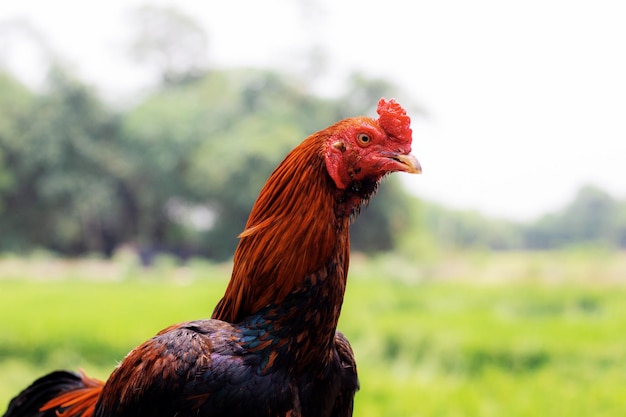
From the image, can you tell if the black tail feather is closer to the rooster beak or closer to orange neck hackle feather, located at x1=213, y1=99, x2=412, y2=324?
orange neck hackle feather, located at x1=213, y1=99, x2=412, y2=324

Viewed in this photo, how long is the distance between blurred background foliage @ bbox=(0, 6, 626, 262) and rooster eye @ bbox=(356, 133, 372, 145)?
698cm

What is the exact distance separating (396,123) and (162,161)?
28.2ft

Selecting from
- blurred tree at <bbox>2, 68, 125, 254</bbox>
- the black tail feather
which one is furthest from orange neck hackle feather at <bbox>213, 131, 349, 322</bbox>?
blurred tree at <bbox>2, 68, 125, 254</bbox>

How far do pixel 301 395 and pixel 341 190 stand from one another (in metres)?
0.52

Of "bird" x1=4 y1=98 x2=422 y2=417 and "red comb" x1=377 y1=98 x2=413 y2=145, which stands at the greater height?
"red comb" x1=377 y1=98 x2=413 y2=145

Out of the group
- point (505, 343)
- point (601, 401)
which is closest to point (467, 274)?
point (505, 343)

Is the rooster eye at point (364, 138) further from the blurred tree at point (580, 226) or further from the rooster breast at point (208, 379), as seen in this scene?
the blurred tree at point (580, 226)

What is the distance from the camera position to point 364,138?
4.58 ft

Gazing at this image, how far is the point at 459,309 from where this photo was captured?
5895mm

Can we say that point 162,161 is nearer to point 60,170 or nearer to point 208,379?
point 60,170

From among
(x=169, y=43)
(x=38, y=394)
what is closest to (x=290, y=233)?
(x=38, y=394)

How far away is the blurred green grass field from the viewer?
351 cm

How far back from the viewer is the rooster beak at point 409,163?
135 cm

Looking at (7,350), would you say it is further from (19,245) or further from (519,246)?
(519,246)
